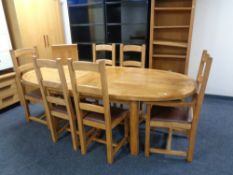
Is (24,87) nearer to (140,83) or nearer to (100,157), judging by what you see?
(100,157)

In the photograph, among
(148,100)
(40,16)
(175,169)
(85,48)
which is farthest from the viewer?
(85,48)

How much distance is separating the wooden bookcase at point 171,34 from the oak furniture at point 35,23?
1.97 metres

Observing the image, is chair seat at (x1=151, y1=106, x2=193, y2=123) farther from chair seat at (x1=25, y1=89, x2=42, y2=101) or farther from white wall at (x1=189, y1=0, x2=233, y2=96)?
white wall at (x1=189, y1=0, x2=233, y2=96)

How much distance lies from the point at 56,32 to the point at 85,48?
67cm

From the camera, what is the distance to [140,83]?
1.96 metres

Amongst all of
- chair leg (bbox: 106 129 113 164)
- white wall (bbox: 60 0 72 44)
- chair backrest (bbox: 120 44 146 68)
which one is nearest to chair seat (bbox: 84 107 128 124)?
chair leg (bbox: 106 129 113 164)

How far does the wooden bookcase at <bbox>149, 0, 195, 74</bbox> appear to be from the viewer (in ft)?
10.0

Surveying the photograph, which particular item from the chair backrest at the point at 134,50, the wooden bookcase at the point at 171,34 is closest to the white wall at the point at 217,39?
the wooden bookcase at the point at 171,34

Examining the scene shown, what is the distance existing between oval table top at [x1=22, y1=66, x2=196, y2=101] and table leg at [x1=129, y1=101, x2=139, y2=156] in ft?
0.49

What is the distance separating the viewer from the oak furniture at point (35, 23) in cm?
307

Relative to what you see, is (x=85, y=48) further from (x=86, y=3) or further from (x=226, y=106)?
(x=226, y=106)

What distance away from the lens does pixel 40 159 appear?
80.0 inches

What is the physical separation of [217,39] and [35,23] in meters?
3.16

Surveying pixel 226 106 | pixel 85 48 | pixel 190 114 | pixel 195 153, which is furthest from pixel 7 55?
pixel 226 106
